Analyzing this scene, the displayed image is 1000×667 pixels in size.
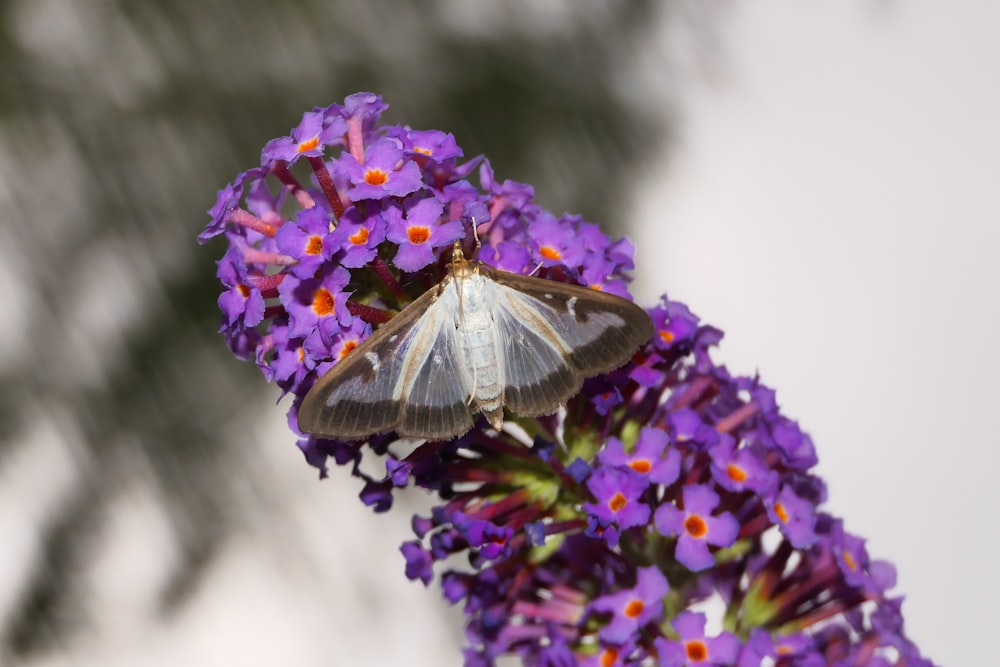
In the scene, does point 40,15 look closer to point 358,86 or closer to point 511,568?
point 358,86

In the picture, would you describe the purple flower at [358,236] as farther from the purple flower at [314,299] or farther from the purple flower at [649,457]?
the purple flower at [649,457]

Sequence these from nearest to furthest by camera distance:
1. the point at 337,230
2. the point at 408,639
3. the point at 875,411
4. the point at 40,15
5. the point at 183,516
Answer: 1. the point at 337,230
2. the point at 40,15
3. the point at 183,516
4. the point at 408,639
5. the point at 875,411

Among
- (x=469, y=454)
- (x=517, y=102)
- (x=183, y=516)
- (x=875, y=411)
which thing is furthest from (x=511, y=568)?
(x=875, y=411)

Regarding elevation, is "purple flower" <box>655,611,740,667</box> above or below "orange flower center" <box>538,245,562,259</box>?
below

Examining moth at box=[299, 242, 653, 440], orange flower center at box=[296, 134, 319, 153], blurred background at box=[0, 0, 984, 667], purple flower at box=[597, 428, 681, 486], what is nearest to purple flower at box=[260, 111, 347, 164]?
orange flower center at box=[296, 134, 319, 153]

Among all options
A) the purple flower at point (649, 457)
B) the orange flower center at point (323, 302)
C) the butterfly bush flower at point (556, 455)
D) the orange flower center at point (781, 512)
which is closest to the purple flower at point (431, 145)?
the butterfly bush flower at point (556, 455)

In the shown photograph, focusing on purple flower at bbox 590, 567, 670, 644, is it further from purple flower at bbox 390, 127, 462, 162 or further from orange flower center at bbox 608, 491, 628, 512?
purple flower at bbox 390, 127, 462, 162
